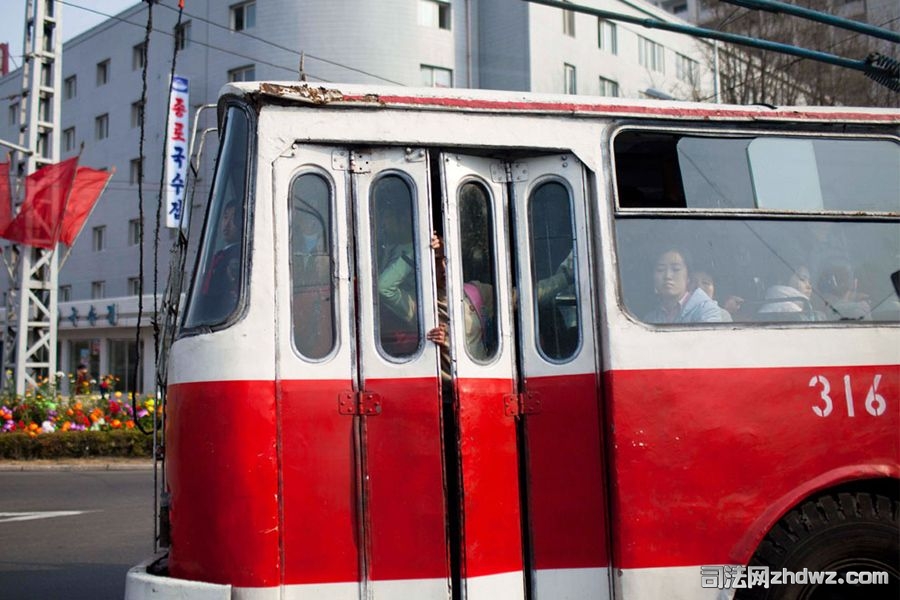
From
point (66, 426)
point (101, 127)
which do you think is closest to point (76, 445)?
point (66, 426)

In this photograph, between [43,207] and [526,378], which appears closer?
[526,378]

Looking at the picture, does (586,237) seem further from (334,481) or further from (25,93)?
(25,93)

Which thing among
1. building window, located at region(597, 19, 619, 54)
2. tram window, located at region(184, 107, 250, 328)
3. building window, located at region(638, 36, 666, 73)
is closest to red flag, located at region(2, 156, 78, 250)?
tram window, located at region(184, 107, 250, 328)

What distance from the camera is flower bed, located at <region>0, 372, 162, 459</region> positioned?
→ 17.3 meters

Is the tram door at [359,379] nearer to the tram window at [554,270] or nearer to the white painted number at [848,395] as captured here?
the tram window at [554,270]

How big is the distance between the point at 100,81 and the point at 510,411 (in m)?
45.9

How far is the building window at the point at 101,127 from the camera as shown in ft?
149

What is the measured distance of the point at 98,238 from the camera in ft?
150

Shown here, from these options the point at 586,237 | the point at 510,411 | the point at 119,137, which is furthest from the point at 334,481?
the point at 119,137

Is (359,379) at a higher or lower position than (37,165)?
lower

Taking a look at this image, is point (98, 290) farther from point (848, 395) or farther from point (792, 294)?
point (848, 395)

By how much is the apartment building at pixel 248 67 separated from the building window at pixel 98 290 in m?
0.06

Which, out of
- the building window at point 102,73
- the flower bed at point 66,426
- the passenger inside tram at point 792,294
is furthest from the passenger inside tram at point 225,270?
the building window at point 102,73

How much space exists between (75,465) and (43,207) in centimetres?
598
